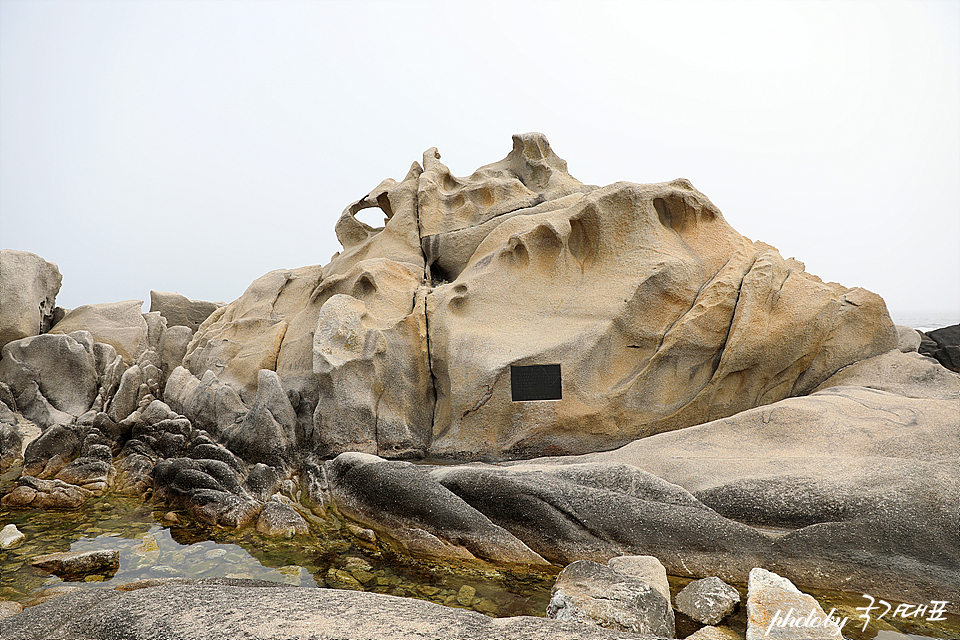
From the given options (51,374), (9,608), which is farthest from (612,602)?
(51,374)

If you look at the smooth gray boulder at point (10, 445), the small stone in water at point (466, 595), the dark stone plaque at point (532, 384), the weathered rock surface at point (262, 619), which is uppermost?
the dark stone plaque at point (532, 384)

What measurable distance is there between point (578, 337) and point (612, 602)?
377 centimetres

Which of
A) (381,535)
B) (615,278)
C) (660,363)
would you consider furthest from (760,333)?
(381,535)

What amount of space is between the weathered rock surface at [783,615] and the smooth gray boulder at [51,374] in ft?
29.3

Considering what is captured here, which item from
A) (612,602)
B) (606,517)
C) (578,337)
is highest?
(578,337)

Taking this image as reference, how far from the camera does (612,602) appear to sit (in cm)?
322

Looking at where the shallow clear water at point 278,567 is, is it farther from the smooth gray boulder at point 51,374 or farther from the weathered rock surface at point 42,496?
the smooth gray boulder at point 51,374

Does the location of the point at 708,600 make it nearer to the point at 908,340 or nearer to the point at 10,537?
the point at 10,537

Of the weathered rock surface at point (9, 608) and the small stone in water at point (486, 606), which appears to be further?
the small stone in water at point (486, 606)

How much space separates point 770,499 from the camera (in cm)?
434

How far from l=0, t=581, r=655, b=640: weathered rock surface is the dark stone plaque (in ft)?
11.9

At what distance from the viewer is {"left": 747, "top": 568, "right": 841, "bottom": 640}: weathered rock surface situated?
2965mm

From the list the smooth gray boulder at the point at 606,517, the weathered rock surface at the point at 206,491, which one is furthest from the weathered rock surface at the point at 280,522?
the smooth gray boulder at the point at 606,517

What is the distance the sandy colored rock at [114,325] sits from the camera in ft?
34.3
